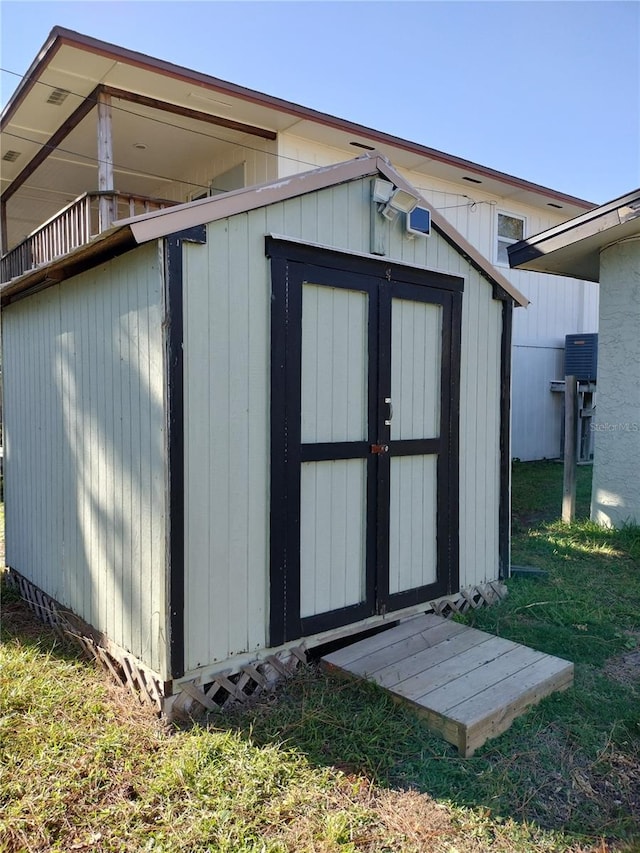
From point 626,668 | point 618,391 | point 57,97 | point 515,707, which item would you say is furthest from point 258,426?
point 57,97

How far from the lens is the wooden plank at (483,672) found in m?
2.83

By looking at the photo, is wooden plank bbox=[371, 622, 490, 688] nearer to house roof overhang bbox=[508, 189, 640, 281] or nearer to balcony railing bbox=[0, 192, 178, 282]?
balcony railing bbox=[0, 192, 178, 282]

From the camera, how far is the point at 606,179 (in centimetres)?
1197

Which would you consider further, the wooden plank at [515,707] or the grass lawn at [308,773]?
the wooden plank at [515,707]

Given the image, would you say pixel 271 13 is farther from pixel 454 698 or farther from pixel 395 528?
pixel 454 698

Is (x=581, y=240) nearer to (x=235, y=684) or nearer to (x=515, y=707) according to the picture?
(x=515, y=707)

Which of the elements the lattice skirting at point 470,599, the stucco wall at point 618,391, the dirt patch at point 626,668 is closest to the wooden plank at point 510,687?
the dirt patch at point 626,668

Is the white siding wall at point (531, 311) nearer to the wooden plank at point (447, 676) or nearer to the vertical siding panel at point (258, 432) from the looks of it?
the vertical siding panel at point (258, 432)

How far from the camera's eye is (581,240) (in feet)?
18.2

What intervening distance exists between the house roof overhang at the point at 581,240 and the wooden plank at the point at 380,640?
364cm

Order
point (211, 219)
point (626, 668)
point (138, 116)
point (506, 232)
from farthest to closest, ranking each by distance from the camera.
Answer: point (506, 232), point (138, 116), point (626, 668), point (211, 219)

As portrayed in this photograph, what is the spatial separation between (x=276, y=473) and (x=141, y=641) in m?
1.02

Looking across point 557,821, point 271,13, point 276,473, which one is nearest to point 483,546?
point 276,473

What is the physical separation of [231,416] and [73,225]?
2.81m
